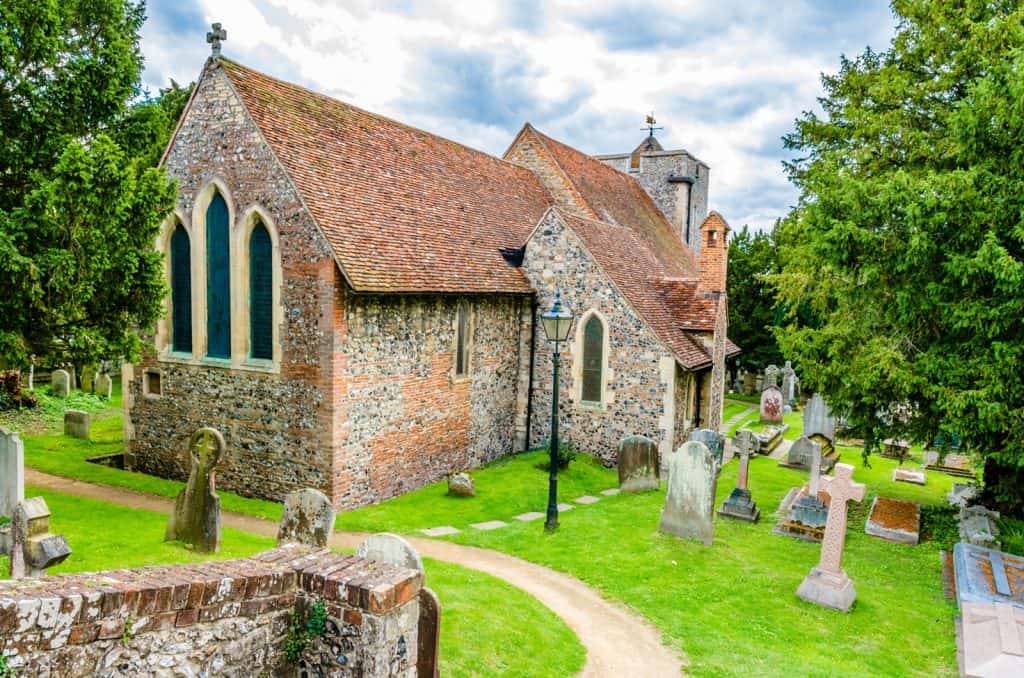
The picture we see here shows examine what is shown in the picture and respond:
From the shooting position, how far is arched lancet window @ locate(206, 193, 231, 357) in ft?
45.5

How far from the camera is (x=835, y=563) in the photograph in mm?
9492

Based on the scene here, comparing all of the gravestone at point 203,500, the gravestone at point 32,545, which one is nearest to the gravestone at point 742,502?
the gravestone at point 203,500

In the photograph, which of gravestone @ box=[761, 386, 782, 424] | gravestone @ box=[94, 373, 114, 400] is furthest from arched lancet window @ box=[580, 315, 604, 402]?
gravestone @ box=[94, 373, 114, 400]

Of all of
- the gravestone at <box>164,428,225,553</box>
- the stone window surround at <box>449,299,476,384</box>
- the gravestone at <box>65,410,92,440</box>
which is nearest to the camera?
the gravestone at <box>164,428,225,553</box>

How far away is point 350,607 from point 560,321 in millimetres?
7162

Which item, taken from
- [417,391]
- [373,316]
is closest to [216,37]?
[373,316]

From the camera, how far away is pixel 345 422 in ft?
42.4

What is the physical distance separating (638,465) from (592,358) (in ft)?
11.4

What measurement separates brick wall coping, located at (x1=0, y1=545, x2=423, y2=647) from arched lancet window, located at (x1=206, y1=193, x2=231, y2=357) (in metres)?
9.91

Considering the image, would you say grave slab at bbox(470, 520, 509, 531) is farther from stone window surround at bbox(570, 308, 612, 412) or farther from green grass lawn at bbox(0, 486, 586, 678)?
stone window surround at bbox(570, 308, 612, 412)

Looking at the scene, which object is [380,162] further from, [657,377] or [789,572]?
[789,572]

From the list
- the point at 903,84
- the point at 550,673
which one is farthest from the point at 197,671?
the point at 903,84

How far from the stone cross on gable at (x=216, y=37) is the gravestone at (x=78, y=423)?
1071 cm

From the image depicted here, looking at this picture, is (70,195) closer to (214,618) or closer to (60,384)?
(214,618)
